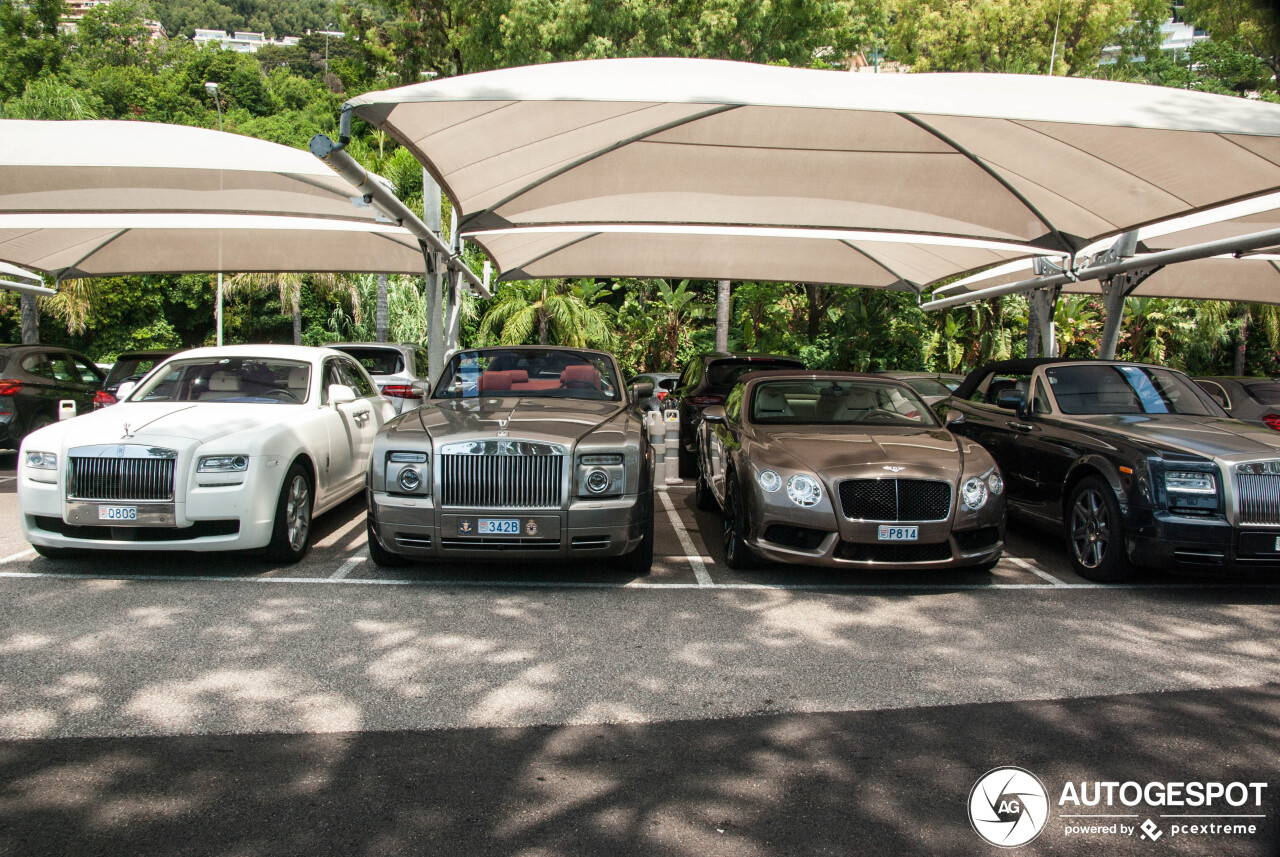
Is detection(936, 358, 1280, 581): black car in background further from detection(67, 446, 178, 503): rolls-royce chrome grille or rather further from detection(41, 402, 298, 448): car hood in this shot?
detection(67, 446, 178, 503): rolls-royce chrome grille

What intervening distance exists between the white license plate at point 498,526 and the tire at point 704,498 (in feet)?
12.0

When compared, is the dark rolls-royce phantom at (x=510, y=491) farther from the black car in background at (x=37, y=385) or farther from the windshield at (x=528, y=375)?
the black car in background at (x=37, y=385)

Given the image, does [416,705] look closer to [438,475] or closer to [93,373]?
[438,475]

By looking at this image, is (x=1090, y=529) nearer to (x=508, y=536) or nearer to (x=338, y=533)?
(x=508, y=536)

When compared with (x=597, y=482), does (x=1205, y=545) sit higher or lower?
lower

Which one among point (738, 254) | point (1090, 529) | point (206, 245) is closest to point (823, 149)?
point (1090, 529)

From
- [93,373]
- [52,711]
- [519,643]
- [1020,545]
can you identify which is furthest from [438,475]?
[93,373]

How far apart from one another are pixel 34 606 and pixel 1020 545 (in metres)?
7.86

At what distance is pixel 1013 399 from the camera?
819 centimetres

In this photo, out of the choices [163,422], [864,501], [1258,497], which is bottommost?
[864,501]

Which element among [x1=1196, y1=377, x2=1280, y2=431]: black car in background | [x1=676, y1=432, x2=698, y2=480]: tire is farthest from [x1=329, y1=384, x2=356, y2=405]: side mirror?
[x1=1196, y1=377, x2=1280, y2=431]: black car in background

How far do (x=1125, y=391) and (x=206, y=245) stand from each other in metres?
13.8

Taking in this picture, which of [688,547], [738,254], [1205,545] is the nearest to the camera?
[1205,545]

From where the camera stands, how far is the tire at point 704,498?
9.42 meters
